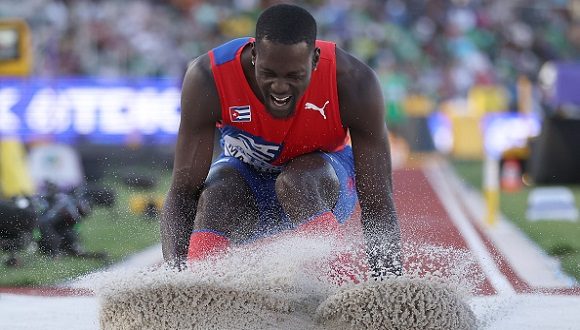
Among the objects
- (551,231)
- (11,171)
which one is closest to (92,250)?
(551,231)

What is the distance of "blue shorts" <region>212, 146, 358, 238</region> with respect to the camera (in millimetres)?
4055

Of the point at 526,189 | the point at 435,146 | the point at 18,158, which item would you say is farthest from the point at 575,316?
the point at 435,146

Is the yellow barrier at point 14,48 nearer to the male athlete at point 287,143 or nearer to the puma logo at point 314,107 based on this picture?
the male athlete at point 287,143

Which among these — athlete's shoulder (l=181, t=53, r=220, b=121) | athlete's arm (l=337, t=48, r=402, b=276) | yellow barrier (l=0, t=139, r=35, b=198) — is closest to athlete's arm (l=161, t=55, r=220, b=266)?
athlete's shoulder (l=181, t=53, r=220, b=121)

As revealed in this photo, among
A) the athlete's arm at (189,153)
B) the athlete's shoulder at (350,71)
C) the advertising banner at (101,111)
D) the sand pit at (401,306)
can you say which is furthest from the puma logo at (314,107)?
the advertising banner at (101,111)

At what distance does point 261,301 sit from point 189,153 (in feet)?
2.52

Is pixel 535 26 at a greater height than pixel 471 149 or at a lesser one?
greater

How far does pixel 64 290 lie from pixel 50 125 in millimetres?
7956

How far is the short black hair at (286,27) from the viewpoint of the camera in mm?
3418

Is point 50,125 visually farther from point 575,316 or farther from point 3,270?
point 575,316

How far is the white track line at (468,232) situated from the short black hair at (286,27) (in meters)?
1.27

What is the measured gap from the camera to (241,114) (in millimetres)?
3812

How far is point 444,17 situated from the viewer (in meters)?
21.0

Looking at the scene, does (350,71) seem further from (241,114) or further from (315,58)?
(241,114)
